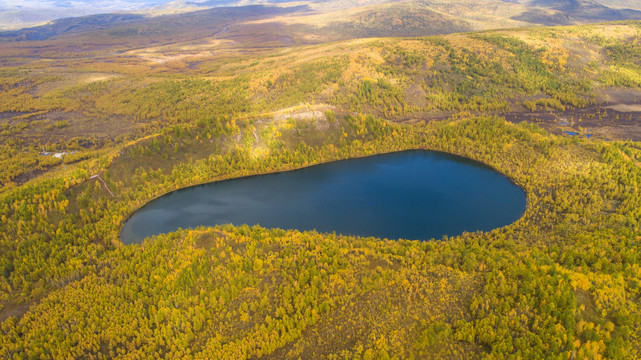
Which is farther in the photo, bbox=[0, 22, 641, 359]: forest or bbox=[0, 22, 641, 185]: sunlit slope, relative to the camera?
bbox=[0, 22, 641, 185]: sunlit slope

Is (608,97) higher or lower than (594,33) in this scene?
lower

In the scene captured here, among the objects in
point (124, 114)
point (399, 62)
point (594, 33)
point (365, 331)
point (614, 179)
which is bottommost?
point (365, 331)

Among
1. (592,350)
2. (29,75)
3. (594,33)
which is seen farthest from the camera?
(29,75)

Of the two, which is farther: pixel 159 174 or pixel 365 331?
pixel 159 174

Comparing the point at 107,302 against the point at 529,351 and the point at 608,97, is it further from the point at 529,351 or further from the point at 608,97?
the point at 608,97

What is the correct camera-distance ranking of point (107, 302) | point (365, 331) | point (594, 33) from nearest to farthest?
point (365, 331) → point (107, 302) → point (594, 33)

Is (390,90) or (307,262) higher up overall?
(390,90)

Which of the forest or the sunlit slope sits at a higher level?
the sunlit slope

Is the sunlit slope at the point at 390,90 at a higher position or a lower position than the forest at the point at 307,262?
higher

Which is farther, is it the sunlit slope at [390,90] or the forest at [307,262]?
the sunlit slope at [390,90]

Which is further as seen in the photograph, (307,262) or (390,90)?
(390,90)

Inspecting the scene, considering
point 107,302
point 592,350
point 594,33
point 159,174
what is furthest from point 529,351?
point 594,33
